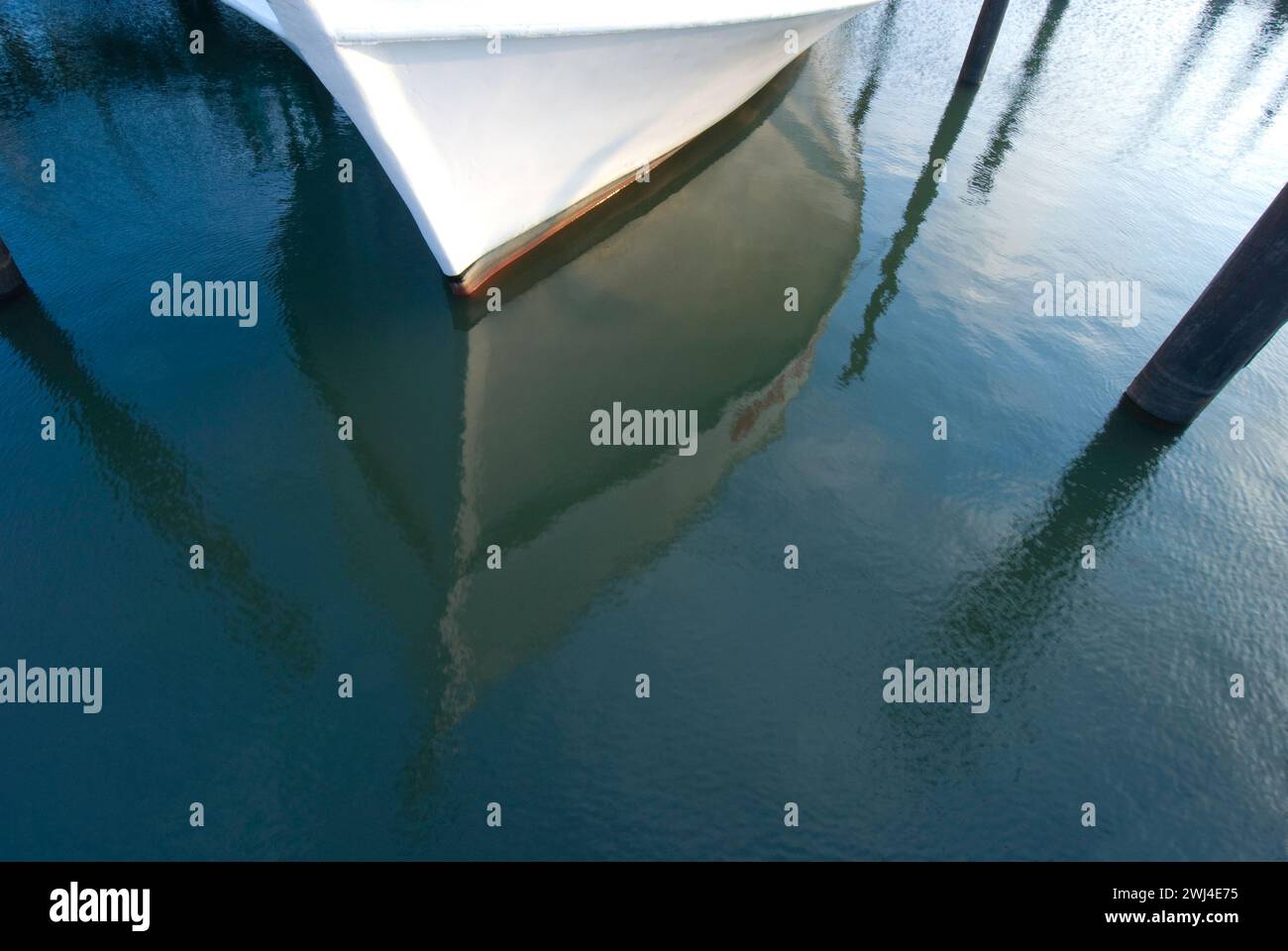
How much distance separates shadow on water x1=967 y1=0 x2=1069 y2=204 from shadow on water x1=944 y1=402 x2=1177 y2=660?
6.10 meters

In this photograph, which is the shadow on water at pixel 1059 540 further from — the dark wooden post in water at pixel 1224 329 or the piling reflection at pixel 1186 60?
the piling reflection at pixel 1186 60

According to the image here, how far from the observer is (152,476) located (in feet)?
24.4

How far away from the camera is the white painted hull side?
7.28 meters

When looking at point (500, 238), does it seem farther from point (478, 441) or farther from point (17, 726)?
point (17, 726)

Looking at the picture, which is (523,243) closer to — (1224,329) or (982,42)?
(1224,329)

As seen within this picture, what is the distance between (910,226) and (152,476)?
11187mm

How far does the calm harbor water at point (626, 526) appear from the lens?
5379 mm

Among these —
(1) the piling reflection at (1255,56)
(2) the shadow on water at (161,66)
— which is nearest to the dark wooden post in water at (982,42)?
(1) the piling reflection at (1255,56)

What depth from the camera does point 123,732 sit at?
551 cm

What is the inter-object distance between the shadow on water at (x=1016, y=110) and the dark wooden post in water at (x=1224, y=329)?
5687 mm

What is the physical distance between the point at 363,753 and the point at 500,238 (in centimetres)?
713

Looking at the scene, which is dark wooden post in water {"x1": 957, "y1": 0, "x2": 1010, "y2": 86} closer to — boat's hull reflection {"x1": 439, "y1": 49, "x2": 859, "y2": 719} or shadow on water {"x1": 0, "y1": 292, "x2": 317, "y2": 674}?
boat's hull reflection {"x1": 439, "y1": 49, "x2": 859, "y2": 719}

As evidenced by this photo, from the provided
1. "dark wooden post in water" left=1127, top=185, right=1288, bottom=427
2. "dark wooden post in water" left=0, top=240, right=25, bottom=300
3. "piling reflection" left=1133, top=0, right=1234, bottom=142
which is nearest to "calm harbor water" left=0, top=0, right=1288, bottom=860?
"dark wooden post in water" left=0, top=240, right=25, bottom=300
